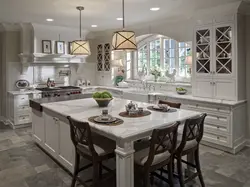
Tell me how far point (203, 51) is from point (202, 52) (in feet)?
0.09

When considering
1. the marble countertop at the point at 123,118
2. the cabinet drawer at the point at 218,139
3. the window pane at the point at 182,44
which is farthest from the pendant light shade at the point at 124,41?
the window pane at the point at 182,44

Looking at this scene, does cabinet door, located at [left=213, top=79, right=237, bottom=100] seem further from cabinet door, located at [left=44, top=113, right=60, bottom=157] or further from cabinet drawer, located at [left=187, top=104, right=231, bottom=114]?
cabinet door, located at [left=44, top=113, right=60, bottom=157]

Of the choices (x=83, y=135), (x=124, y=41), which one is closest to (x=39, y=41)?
(x=124, y=41)

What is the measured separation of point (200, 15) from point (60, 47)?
367cm

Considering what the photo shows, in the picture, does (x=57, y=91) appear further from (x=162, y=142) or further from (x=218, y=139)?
(x=162, y=142)

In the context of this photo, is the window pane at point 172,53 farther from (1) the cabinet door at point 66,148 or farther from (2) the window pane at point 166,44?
(1) the cabinet door at point 66,148

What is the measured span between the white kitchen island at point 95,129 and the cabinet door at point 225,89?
4.49ft

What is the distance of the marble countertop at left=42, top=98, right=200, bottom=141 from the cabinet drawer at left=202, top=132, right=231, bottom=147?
54.1 inches

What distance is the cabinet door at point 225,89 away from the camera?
400 cm

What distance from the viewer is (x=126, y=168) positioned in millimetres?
2139

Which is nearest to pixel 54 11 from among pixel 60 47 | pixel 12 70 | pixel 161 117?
pixel 60 47

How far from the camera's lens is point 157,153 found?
2.26 m

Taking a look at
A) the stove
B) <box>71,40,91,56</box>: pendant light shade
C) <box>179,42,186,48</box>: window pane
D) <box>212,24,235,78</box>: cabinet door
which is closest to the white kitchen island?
<box>71,40,91,56</box>: pendant light shade

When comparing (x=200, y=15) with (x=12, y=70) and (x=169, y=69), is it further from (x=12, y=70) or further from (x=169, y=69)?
(x=12, y=70)
